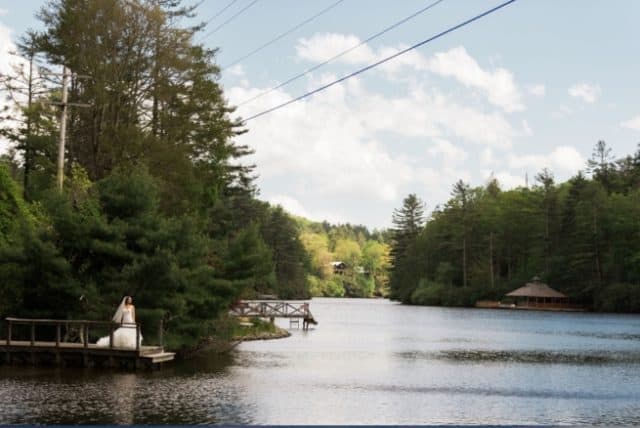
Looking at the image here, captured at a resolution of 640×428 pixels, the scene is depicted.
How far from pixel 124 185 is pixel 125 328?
568 centimetres

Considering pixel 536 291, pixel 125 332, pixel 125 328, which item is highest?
pixel 536 291


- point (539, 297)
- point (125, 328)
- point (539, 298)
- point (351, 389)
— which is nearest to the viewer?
point (351, 389)

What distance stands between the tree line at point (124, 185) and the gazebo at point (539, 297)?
5795 centimetres

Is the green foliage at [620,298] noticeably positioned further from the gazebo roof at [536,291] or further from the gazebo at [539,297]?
the gazebo roof at [536,291]

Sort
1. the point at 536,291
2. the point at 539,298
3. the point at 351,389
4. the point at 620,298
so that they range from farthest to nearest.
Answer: the point at 539,298
the point at 536,291
the point at 620,298
the point at 351,389

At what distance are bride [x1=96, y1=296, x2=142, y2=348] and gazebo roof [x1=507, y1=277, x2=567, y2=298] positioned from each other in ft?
259

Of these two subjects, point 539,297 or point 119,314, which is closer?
point 119,314

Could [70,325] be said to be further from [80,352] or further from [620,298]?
[620,298]

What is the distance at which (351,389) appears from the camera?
73.6 feet

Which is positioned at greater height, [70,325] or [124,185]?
[124,185]

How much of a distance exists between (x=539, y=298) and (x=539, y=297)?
1.38m

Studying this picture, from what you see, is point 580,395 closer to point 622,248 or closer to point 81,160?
point 81,160

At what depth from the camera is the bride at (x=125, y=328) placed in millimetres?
24969

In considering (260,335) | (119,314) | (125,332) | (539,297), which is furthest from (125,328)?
(539,297)
